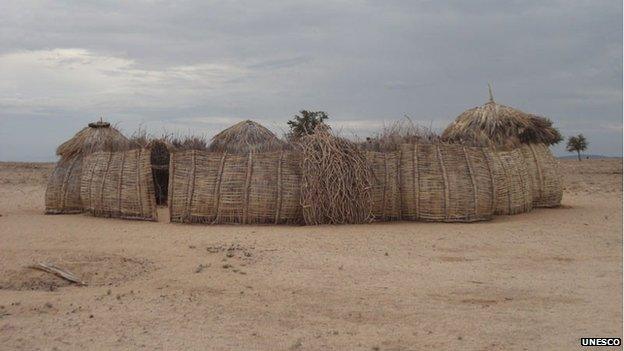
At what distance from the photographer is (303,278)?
732 cm

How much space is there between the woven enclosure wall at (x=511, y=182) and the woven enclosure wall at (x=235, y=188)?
13.2 ft

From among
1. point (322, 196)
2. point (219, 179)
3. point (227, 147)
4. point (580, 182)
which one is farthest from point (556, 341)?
point (580, 182)

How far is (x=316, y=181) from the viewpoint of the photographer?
38.4ft

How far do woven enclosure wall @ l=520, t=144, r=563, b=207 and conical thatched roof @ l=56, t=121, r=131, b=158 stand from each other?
888 cm

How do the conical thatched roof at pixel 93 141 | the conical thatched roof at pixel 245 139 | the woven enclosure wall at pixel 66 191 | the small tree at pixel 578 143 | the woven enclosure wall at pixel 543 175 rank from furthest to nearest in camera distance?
the small tree at pixel 578 143 → the woven enclosure wall at pixel 543 175 → the woven enclosure wall at pixel 66 191 → the conical thatched roof at pixel 93 141 → the conical thatched roof at pixel 245 139

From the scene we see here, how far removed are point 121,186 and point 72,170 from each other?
6.32 feet

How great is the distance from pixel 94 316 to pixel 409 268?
3.78 metres

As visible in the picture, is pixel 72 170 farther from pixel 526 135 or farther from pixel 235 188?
pixel 526 135

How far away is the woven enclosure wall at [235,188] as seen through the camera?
466 inches

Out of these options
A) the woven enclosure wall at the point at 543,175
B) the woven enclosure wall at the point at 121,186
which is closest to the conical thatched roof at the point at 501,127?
the woven enclosure wall at the point at 543,175

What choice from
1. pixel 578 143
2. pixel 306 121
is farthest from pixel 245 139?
pixel 578 143

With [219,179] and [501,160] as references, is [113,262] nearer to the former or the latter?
[219,179]

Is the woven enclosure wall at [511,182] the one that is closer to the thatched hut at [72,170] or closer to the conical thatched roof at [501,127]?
the conical thatched roof at [501,127]

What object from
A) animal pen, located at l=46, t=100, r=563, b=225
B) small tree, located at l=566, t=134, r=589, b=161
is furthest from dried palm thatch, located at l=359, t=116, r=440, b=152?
small tree, located at l=566, t=134, r=589, b=161
